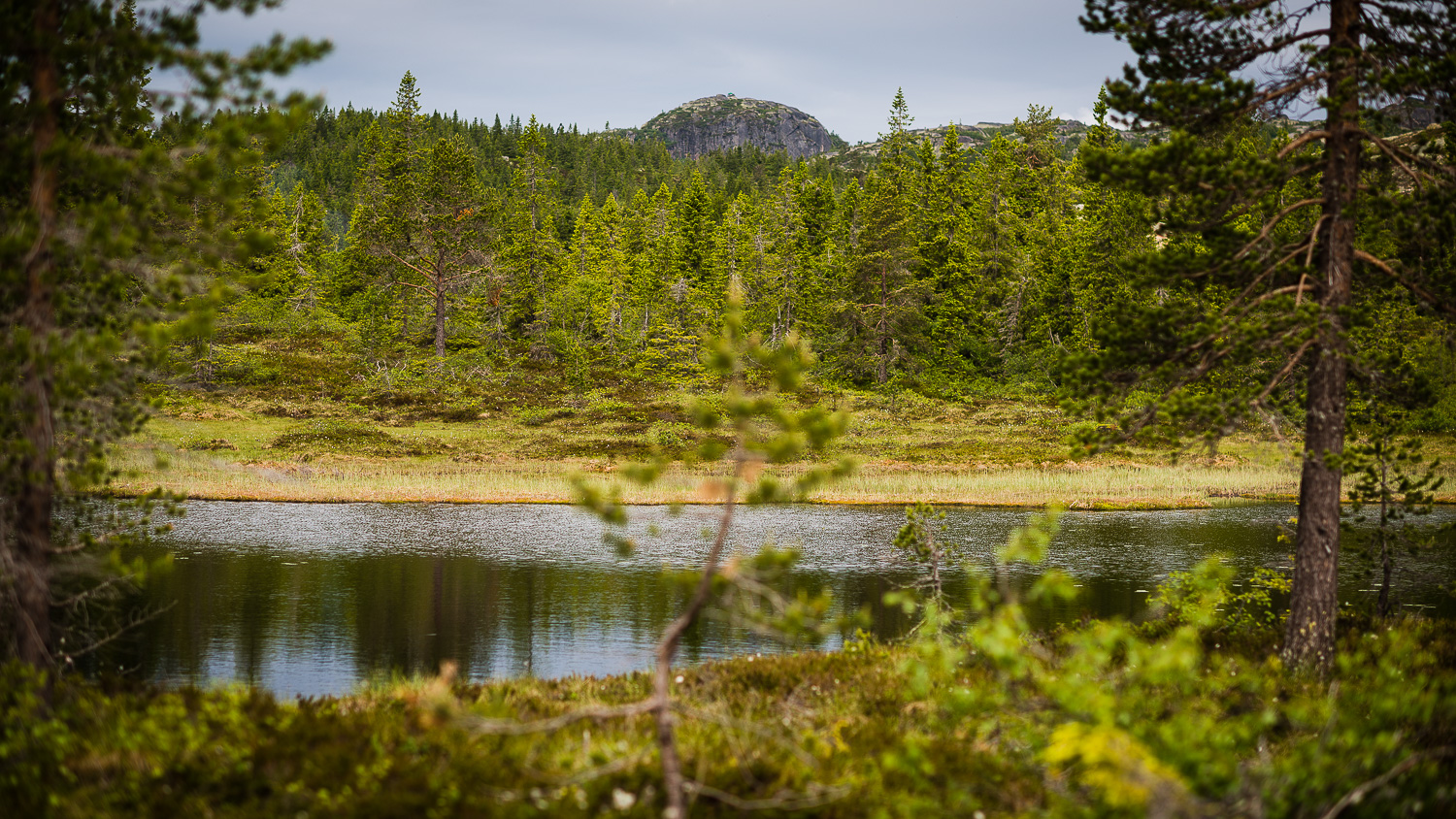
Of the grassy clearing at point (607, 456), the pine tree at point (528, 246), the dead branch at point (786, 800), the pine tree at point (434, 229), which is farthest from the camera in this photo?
the pine tree at point (528, 246)

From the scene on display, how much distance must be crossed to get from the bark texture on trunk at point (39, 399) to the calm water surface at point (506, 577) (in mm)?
4934

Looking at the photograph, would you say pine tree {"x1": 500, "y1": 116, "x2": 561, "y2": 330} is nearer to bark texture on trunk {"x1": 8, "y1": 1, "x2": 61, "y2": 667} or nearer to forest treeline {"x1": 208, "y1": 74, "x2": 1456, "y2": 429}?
forest treeline {"x1": 208, "y1": 74, "x2": 1456, "y2": 429}

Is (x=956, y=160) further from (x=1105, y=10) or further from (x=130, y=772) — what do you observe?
(x=130, y=772)

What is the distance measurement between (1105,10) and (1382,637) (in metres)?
8.16

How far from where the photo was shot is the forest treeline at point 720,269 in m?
58.8

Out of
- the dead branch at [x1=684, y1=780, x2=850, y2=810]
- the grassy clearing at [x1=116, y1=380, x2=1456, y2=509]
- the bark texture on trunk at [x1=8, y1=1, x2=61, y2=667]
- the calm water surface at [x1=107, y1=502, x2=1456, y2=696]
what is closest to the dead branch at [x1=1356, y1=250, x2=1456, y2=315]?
the calm water surface at [x1=107, y1=502, x2=1456, y2=696]

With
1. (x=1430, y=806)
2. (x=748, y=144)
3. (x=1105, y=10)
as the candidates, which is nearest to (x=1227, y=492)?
(x=1105, y=10)

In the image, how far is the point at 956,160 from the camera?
230ft

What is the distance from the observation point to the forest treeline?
2314 inches

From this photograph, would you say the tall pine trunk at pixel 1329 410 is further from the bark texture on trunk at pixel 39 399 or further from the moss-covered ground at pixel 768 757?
the bark texture on trunk at pixel 39 399

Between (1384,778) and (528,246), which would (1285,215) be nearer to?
(1384,778)

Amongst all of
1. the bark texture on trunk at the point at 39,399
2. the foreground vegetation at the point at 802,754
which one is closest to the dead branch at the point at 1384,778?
the foreground vegetation at the point at 802,754

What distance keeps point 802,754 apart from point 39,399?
644cm

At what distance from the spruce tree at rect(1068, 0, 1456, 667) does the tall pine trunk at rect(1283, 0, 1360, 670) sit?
0.02 metres
